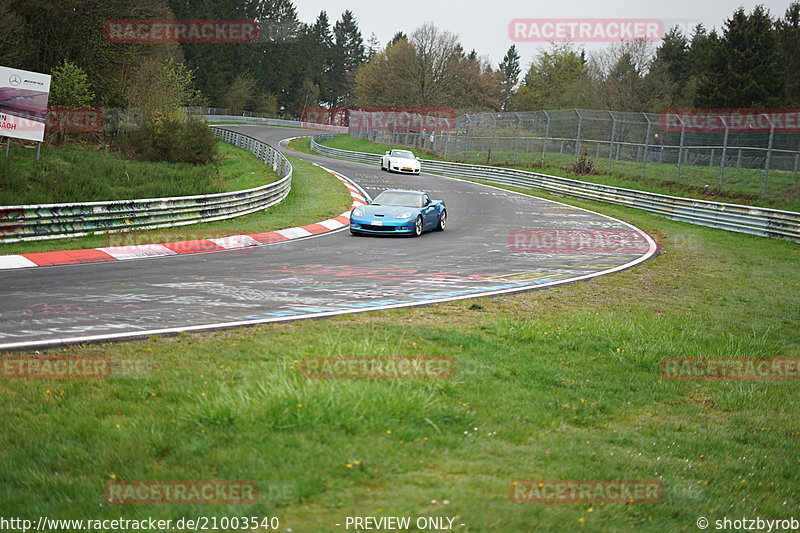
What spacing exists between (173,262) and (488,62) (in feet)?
351

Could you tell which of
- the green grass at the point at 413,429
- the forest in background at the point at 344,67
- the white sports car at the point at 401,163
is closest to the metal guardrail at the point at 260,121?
the forest in background at the point at 344,67

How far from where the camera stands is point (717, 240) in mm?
22656

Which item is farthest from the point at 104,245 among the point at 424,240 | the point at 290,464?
the point at 290,464

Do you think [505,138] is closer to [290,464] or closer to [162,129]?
[162,129]

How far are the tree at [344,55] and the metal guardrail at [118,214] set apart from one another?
11623 centimetres

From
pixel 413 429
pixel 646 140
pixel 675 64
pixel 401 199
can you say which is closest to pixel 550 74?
pixel 675 64

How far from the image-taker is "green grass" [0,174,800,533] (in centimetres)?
402

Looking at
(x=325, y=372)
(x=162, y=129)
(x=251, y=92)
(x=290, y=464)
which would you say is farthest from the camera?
(x=251, y=92)

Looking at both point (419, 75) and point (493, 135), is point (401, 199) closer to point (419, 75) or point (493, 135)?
point (493, 135)

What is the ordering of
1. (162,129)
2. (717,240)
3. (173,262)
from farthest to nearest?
(162,129) < (717,240) < (173,262)

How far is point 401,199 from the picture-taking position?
68.2ft

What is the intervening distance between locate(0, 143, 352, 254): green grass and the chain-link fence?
1237 cm

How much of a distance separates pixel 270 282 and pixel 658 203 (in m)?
22.1

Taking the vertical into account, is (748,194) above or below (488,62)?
below
